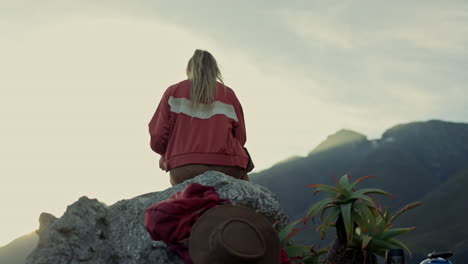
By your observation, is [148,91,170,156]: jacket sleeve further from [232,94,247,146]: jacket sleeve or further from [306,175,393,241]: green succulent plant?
[306,175,393,241]: green succulent plant

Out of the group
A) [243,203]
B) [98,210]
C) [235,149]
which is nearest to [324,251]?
[243,203]

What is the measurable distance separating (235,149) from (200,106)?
78 centimetres

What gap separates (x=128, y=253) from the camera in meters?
6.60

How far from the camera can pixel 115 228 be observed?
22.7 feet

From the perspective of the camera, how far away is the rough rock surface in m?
6.00

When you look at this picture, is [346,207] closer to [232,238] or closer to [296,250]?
[296,250]

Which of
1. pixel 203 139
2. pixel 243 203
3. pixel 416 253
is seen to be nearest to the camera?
pixel 243 203

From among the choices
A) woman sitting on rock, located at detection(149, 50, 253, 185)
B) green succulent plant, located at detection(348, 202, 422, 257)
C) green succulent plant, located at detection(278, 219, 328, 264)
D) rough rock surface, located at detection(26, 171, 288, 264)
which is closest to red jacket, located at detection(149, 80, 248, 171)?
woman sitting on rock, located at detection(149, 50, 253, 185)

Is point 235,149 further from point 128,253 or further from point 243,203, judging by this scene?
point 128,253

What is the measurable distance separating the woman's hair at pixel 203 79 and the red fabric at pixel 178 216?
2381mm

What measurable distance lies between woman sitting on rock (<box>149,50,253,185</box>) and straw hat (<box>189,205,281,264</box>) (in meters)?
2.45

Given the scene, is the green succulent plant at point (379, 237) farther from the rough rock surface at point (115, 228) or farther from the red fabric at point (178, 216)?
the red fabric at point (178, 216)

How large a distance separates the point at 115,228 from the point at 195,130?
177 cm

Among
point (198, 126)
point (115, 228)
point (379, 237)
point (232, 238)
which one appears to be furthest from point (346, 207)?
point (115, 228)
